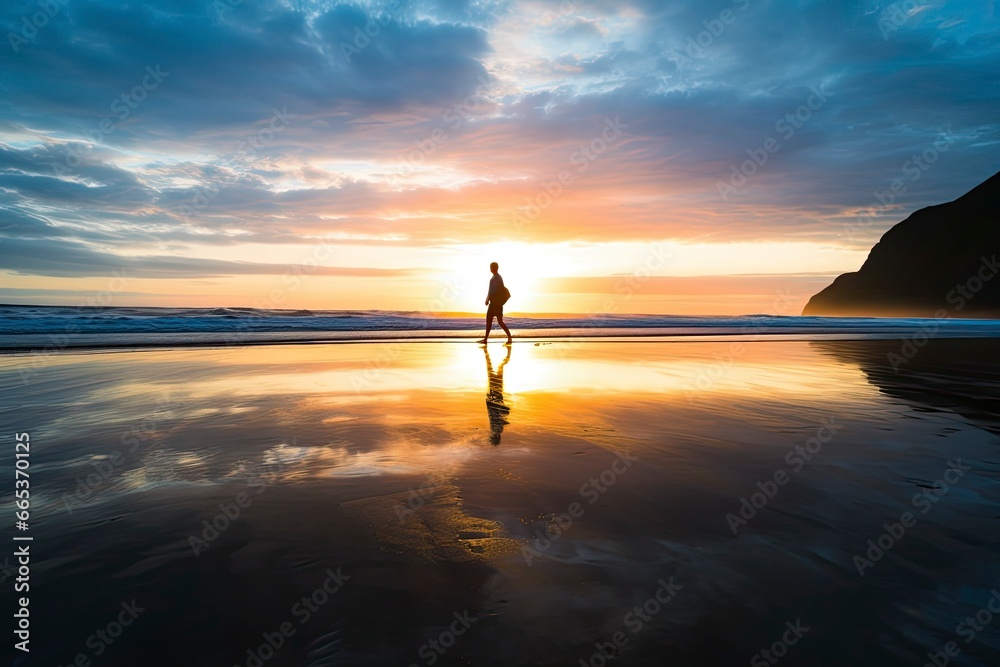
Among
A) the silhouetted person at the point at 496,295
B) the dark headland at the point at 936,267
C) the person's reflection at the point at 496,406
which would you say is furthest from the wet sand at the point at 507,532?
the dark headland at the point at 936,267

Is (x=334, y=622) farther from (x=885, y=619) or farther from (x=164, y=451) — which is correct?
(x=164, y=451)

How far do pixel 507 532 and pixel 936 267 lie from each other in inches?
5043

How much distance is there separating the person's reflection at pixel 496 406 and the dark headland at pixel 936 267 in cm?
9542

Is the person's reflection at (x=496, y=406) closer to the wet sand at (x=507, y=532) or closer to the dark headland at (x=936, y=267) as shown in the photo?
the wet sand at (x=507, y=532)

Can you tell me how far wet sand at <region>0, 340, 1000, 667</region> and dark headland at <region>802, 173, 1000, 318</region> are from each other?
9677cm

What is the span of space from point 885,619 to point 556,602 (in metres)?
1.41

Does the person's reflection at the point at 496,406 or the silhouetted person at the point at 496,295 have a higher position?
the silhouetted person at the point at 496,295

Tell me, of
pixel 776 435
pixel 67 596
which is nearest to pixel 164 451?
pixel 67 596

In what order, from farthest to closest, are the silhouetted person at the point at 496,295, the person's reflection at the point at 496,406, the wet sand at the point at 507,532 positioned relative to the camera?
the silhouetted person at the point at 496,295 < the person's reflection at the point at 496,406 < the wet sand at the point at 507,532

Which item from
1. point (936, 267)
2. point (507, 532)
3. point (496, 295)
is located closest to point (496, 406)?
point (507, 532)

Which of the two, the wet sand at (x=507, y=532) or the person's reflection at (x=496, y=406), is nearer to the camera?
the wet sand at (x=507, y=532)


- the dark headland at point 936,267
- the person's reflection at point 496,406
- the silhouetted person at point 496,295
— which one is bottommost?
the person's reflection at point 496,406

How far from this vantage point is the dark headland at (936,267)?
279ft

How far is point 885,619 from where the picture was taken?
6.87ft
